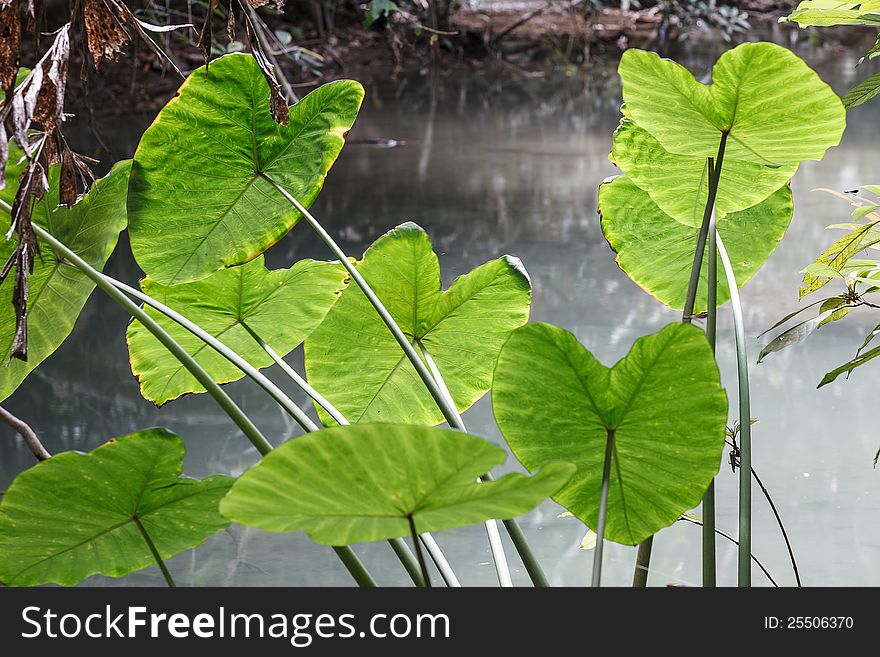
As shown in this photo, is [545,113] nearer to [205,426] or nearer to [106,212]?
[205,426]

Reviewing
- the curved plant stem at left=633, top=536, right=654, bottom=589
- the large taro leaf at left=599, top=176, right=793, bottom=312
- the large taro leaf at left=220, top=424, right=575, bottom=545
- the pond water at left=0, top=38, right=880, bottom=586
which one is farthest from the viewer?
the pond water at left=0, top=38, right=880, bottom=586

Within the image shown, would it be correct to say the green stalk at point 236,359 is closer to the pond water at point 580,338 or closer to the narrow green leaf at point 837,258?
the narrow green leaf at point 837,258

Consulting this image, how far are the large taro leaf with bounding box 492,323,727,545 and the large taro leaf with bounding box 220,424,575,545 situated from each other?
12 cm

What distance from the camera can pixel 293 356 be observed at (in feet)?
5.73

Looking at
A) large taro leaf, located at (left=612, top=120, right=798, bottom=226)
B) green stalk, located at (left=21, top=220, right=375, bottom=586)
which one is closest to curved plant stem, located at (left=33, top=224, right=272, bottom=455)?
green stalk, located at (left=21, top=220, right=375, bottom=586)

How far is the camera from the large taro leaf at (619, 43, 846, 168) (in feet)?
1.77

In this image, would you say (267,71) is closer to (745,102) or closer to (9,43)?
(9,43)

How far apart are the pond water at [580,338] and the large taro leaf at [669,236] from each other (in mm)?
422

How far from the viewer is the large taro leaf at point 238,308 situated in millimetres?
711

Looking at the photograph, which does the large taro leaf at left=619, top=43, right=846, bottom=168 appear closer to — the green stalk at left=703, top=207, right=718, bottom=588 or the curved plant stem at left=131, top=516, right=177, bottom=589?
the green stalk at left=703, top=207, right=718, bottom=588

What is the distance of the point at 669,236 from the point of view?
31.1 inches

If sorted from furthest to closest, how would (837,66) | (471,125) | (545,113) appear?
1. (837,66)
2. (545,113)
3. (471,125)
